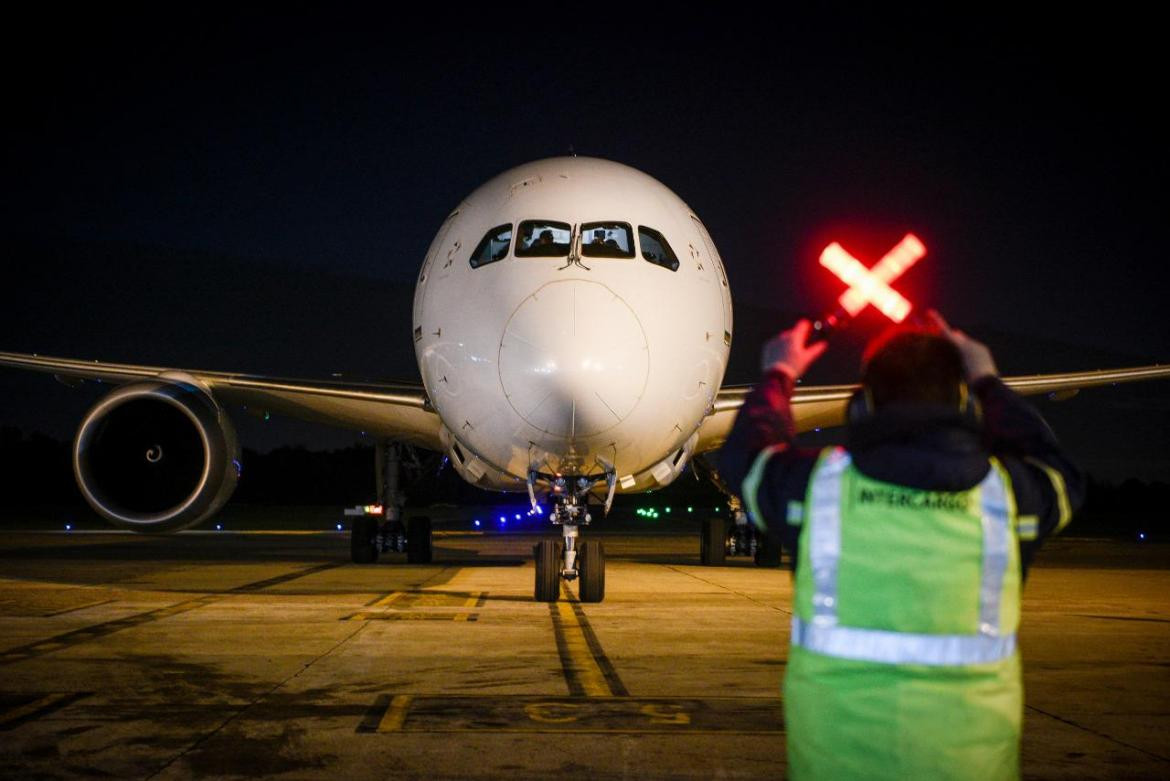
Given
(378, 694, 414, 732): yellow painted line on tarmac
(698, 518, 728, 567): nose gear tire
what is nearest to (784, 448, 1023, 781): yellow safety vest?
(378, 694, 414, 732): yellow painted line on tarmac

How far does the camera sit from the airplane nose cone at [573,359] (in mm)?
9555

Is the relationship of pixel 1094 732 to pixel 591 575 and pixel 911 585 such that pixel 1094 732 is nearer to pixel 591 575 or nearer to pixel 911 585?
pixel 911 585

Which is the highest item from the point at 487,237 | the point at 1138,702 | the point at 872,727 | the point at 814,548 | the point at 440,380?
the point at 487,237

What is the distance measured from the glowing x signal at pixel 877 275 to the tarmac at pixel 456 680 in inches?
94.5

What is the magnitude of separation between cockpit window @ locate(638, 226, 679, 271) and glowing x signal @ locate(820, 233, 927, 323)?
7.51 meters

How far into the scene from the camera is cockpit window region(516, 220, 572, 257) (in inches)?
414

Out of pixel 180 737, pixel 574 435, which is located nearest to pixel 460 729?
pixel 180 737

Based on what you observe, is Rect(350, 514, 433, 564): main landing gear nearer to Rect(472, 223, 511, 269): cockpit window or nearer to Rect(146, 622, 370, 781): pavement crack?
Rect(472, 223, 511, 269): cockpit window

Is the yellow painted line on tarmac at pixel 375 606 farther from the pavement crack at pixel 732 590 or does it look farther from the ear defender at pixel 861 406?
the ear defender at pixel 861 406

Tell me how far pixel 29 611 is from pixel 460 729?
6.35m

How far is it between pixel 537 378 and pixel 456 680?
10.6 feet

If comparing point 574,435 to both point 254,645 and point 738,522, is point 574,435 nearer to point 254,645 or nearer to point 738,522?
point 254,645

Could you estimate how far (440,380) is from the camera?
11.3 m

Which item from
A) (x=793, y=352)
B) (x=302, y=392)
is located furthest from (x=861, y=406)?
(x=302, y=392)
